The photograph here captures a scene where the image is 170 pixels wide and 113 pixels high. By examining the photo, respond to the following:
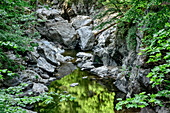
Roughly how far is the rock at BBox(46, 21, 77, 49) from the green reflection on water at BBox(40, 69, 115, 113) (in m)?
13.1

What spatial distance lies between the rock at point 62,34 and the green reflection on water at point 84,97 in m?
13.1

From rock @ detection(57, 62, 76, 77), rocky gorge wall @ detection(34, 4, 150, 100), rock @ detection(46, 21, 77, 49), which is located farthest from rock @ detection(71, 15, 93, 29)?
rock @ detection(57, 62, 76, 77)

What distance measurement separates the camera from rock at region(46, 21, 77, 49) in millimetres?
22406

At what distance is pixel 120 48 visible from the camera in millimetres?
9852

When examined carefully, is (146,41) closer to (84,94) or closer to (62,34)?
(84,94)

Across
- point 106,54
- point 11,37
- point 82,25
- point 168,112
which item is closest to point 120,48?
point 106,54

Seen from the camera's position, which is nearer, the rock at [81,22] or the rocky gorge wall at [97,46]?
the rocky gorge wall at [97,46]

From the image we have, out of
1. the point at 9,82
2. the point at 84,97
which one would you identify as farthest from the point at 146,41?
the point at 9,82

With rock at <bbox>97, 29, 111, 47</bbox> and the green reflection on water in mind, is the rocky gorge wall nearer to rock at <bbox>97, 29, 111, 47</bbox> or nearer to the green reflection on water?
rock at <bbox>97, 29, 111, 47</bbox>

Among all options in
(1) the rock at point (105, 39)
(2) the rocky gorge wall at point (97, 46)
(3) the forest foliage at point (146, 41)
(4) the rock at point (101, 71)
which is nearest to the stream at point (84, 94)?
(4) the rock at point (101, 71)

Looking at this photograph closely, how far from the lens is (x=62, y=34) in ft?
75.2

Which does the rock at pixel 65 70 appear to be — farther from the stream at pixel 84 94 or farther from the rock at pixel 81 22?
the rock at pixel 81 22

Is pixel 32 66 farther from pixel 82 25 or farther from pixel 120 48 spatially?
pixel 82 25

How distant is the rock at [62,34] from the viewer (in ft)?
73.5
